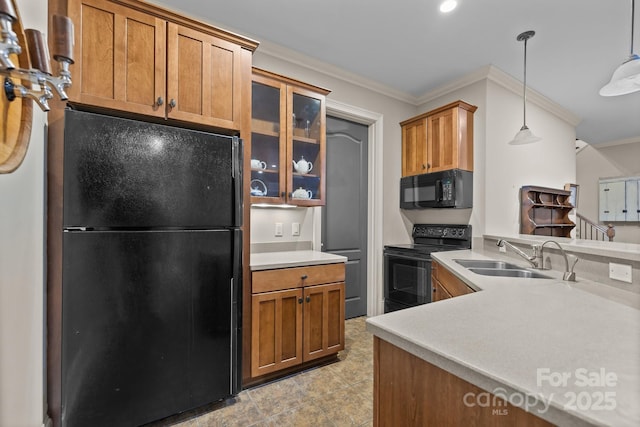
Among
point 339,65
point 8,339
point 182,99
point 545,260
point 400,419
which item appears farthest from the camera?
point 339,65

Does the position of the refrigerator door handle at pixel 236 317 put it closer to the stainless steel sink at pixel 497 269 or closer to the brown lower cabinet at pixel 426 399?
the brown lower cabinet at pixel 426 399

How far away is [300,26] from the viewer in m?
2.33

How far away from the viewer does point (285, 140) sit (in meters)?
2.31

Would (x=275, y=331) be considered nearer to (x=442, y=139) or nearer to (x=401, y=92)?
(x=442, y=139)

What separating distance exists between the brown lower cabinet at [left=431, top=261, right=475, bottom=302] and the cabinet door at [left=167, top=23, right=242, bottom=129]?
1750 mm

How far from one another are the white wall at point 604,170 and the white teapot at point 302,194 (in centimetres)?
729

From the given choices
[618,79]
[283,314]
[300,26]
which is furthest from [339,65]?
[283,314]

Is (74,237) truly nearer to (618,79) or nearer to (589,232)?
(618,79)

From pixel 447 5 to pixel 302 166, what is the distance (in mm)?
1634

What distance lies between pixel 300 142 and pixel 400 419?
210 cm

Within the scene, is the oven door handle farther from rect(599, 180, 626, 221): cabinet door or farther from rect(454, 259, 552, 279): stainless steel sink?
rect(599, 180, 626, 221): cabinet door

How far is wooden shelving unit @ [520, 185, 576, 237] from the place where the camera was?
3525mm

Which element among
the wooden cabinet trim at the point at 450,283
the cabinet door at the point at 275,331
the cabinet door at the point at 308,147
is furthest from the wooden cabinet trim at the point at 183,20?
the wooden cabinet trim at the point at 450,283

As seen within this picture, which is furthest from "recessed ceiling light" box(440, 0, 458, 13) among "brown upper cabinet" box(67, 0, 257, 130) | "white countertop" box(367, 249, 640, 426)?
"white countertop" box(367, 249, 640, 426)
